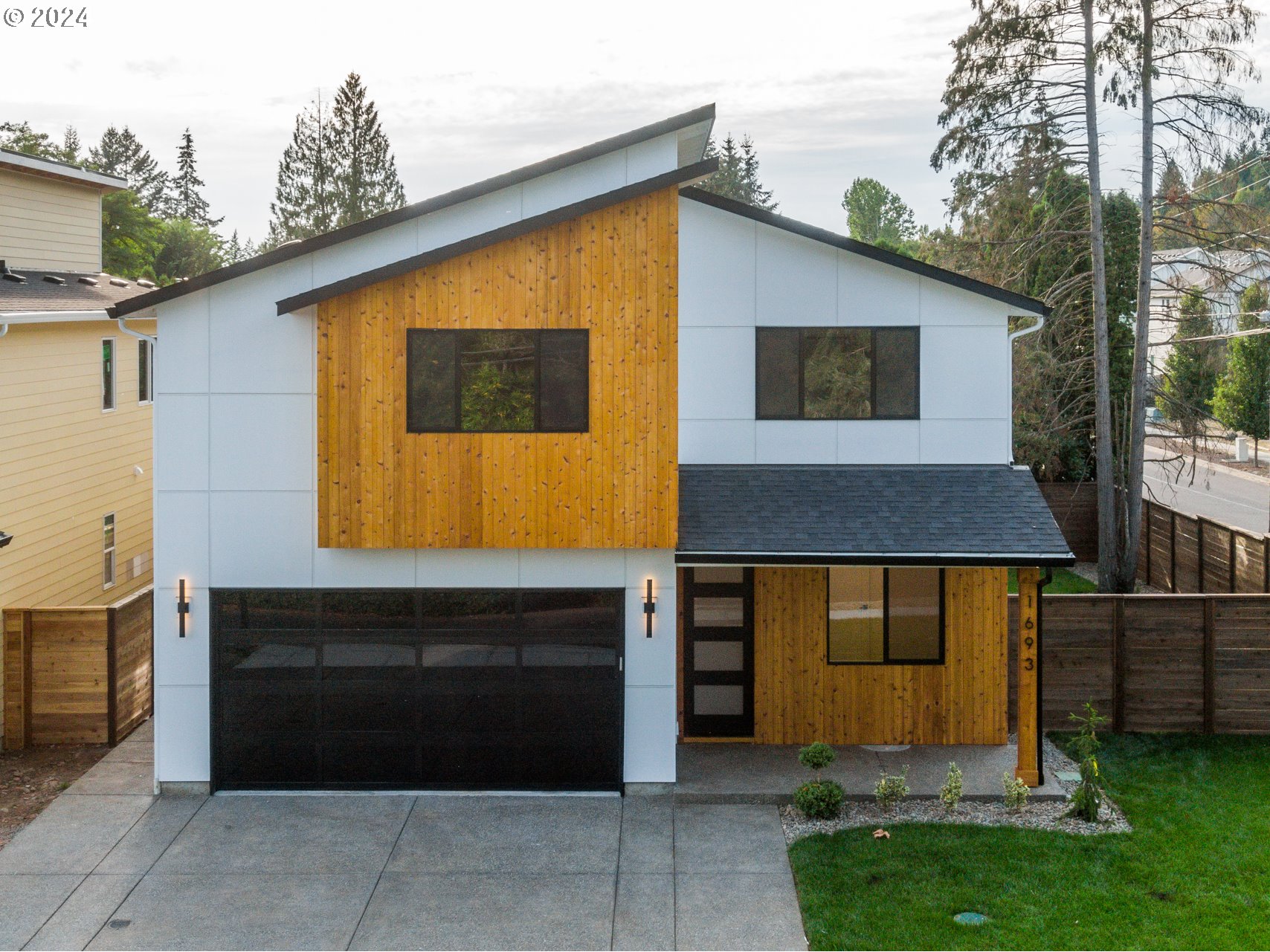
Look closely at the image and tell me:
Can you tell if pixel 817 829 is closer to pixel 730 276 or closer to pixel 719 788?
pixel 719 788

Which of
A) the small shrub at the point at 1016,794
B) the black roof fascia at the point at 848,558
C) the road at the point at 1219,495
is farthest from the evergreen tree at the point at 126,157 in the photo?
the small shrub at the point at 1016,794

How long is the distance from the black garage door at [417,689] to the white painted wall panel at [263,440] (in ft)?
3.77

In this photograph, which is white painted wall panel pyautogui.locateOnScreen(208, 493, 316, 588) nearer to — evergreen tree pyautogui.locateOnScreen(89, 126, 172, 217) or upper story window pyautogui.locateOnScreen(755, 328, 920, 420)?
upper story window pyautogui.locateOnScreen(755, 328, 920, 420)

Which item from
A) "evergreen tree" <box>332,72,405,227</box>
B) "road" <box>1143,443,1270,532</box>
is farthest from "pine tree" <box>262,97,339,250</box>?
"road" <box>1143,443,1270,532</box>

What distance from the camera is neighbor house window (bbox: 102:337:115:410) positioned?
58.4 feet

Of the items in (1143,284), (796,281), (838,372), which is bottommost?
(838,372)

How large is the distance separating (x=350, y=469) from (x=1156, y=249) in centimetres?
2170

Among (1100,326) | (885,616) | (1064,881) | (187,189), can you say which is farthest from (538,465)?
(187,189)

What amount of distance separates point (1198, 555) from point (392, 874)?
14731mm

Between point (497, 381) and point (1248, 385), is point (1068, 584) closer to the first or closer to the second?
point (497, 381)

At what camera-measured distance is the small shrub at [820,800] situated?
11250mm

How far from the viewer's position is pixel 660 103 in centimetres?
3566

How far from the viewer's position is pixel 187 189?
78.2 metres

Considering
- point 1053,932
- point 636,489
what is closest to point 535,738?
point 636,489
